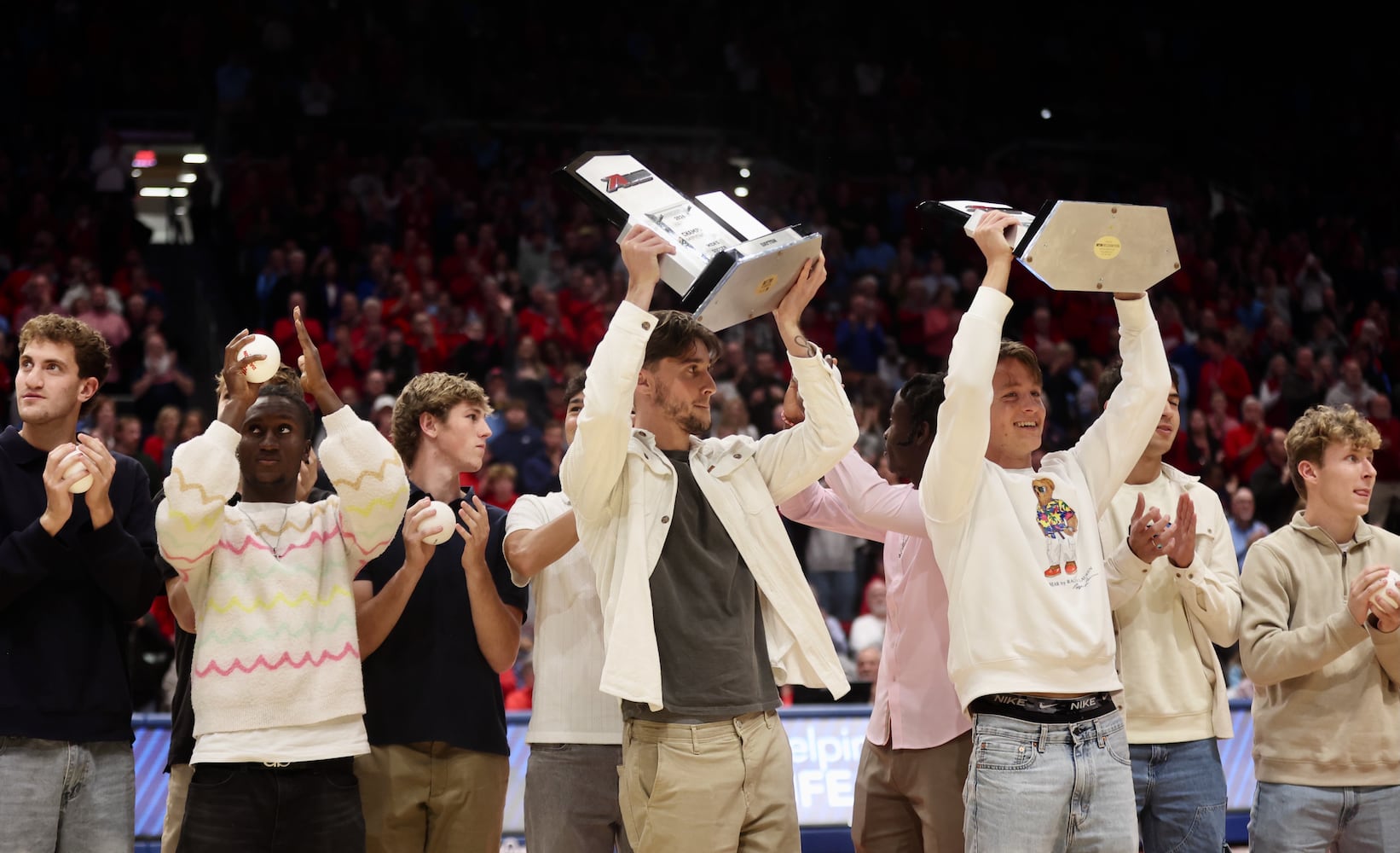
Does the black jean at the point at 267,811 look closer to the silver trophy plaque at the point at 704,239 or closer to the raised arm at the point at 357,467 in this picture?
the raised arm at the point at 357,467

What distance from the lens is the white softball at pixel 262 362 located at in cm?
369

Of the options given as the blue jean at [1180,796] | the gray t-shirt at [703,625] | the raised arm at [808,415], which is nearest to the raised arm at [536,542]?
the gray t-shirt at [703,625]

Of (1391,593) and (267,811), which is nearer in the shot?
(267,811)

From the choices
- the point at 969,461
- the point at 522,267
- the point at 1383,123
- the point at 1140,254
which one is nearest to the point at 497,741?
the point at 969,461

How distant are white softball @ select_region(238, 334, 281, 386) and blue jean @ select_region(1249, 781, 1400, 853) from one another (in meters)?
3.32

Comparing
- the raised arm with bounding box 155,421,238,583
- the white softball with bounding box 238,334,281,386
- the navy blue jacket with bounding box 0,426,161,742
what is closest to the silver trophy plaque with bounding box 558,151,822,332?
the white softball with bounding box 238,334,281,386

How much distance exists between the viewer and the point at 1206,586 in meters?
4.25

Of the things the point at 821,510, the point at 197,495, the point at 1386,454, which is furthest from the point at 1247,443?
the point at 197,495

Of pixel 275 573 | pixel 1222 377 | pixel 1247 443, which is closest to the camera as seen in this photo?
pixel 275 573

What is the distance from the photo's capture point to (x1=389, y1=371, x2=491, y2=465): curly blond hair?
4496 mm

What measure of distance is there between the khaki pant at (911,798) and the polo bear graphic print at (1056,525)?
682mm

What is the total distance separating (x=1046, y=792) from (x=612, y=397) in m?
1.49

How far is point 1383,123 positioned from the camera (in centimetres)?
1706

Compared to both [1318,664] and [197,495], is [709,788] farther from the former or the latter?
[1318,664]
